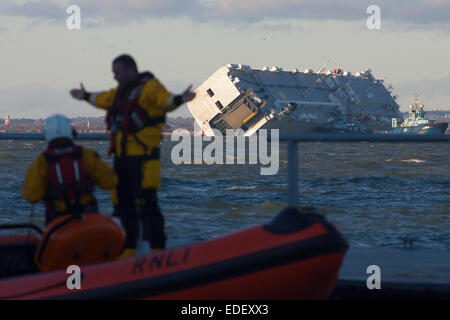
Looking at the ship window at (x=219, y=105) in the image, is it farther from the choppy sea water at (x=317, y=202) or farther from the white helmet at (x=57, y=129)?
the white helmet at (x=57, y=129)

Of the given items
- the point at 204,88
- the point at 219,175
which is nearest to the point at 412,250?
the point at 219,175

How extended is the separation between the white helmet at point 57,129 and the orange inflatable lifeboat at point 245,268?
2.60 feet

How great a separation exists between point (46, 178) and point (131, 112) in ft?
2.02

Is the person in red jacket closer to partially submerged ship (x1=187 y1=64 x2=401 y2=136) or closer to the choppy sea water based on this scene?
the choppy sea water

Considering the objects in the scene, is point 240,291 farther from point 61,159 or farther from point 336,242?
point 61,159

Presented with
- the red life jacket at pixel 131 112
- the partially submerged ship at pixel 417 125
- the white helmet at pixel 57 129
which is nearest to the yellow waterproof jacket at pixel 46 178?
the white helmet at pixel 57 129

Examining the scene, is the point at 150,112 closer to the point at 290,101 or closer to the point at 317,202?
the point at 317,202

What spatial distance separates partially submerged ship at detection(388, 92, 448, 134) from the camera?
338 ft

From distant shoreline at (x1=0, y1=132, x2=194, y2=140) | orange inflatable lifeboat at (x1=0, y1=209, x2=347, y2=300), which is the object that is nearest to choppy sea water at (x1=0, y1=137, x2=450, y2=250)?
distant shoreline at (x1=0, y1=132, x2=194, y2=140)

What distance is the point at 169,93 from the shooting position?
410cm

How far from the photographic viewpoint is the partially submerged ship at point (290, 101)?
81000 mm

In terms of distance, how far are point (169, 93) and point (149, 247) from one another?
0.98 metres
